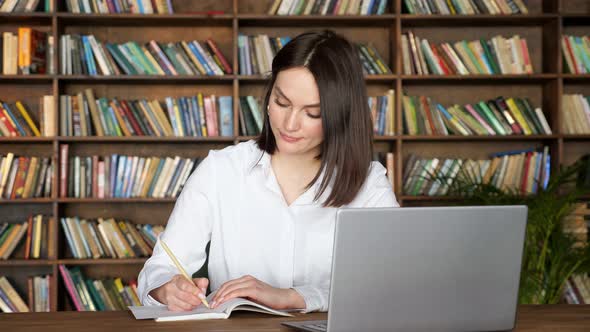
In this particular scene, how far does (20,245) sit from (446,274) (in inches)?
127

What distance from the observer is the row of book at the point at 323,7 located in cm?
365

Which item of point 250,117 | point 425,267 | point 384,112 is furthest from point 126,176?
point 425,267

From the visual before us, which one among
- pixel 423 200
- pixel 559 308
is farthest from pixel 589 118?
pixel 559 308

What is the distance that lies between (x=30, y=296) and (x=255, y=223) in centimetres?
231

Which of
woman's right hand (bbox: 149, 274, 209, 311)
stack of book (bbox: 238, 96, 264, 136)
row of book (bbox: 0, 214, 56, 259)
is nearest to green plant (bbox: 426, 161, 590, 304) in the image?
stack of book (bbox: 238, 96, 264, 136)

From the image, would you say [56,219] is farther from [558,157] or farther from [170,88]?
[558,157]

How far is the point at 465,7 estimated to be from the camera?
368cm

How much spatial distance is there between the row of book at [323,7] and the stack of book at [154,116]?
1.80ft

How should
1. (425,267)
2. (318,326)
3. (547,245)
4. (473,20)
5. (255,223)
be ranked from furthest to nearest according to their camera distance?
(473,20) → (547,245) → (255,223) → (318,326) → (425,267)

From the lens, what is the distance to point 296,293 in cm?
144

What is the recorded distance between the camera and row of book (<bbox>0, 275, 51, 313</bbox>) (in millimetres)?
3656

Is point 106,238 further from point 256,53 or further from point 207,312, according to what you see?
point 207,312

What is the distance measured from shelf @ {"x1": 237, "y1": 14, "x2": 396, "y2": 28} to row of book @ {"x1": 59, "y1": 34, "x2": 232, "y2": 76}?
252 mm

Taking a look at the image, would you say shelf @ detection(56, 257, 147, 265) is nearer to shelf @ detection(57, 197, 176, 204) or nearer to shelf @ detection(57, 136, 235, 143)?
shelf @ detection(57, 197, 176, 204)
